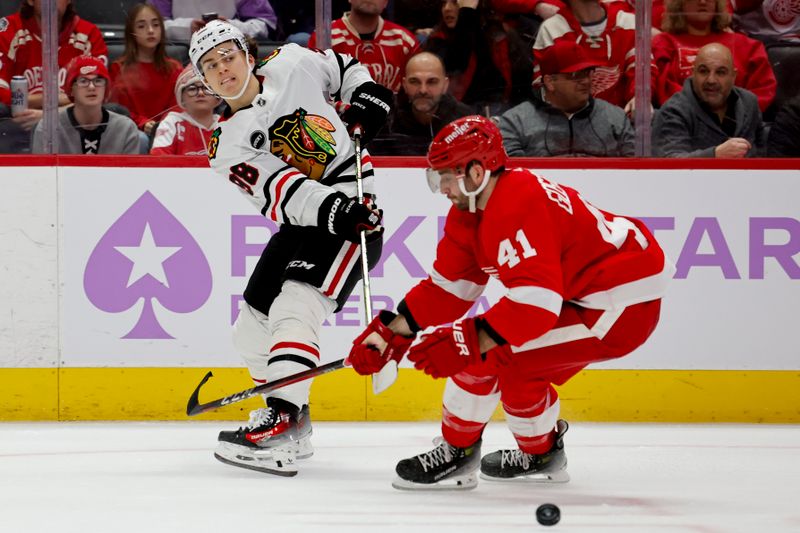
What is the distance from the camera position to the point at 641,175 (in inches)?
169

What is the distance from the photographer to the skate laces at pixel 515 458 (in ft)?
10.5

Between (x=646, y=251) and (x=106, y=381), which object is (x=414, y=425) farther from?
(x=646, y=251)

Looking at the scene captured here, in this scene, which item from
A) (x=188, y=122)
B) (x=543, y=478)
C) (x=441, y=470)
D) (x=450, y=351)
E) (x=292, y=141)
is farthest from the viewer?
(x=188, y=122)

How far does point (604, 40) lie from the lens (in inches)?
172

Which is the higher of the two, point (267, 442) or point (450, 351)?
point (450, 351)

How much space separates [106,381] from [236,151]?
1.30 meters

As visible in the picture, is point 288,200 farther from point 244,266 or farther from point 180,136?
point 180,136

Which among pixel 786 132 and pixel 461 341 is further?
pixel 786 132

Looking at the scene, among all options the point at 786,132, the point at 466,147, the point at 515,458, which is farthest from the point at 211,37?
the point at 786,132

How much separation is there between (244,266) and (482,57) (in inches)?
44.4

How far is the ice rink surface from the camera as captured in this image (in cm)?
273

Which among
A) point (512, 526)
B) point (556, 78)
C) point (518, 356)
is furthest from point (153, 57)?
point (512, 526)

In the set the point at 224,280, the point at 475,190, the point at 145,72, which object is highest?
the point at 145,72

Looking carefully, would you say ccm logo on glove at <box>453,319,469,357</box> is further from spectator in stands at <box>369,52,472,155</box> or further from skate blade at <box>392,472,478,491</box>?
spectator in stands at <box>369,52,472,155</box>
